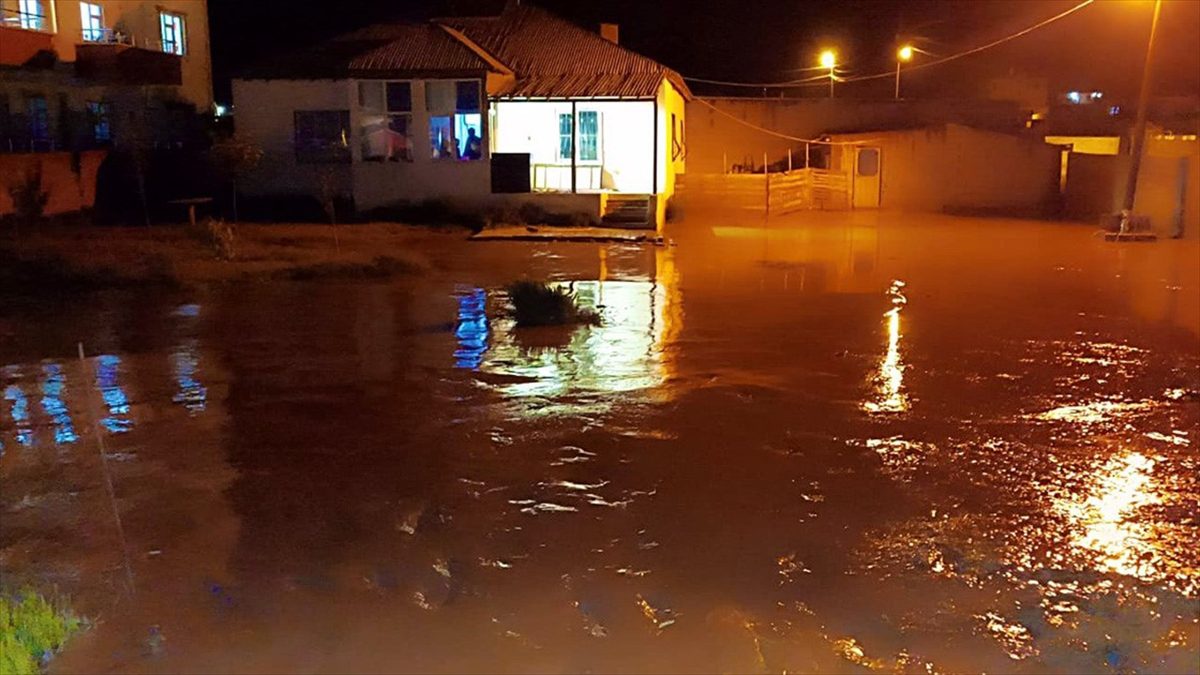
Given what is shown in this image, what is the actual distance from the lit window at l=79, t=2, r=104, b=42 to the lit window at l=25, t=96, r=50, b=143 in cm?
255

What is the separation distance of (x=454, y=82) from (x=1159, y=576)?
77.0ft

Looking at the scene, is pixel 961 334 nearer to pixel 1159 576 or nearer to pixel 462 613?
pixel 1159 576

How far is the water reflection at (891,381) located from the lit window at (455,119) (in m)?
15.5

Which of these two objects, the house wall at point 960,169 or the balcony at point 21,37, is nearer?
the balcony at point 21,37

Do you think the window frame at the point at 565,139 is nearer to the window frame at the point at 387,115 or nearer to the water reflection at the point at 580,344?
the window frame at the point at 387,115

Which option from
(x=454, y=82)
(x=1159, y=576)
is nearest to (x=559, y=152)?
(x=454, y=82)

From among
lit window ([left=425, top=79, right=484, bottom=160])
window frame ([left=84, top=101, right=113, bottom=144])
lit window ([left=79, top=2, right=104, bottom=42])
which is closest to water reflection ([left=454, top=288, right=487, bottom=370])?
lit window ([left=425, top=79, right=484, bottom=160])

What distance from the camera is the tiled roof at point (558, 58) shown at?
27453 millimetres

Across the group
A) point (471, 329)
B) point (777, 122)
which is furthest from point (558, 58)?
point (471, 329)

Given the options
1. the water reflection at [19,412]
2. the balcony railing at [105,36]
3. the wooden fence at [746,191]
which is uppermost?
the balcony railing at [105,36]

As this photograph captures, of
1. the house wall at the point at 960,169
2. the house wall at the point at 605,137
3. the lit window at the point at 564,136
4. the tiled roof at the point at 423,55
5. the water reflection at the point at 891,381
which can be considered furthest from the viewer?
the house wall at the point at 960,169

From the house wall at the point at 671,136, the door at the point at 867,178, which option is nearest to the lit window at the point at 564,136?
the house wall at the point at 671,136

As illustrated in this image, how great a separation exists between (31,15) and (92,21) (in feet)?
10.1

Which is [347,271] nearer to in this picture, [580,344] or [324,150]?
[580,344]
